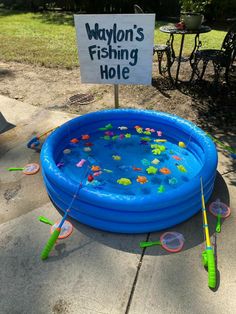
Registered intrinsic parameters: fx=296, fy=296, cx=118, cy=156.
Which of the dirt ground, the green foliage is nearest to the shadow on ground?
the dirt ground

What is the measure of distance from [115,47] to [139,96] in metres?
1.99

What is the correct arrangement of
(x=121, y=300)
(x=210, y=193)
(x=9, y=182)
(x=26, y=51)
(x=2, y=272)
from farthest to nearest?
1. (x=26, y=51)
2. (x=9, y=182)
3. (x=210, y=193)
4. (x=2, y=272)
5. (x=121, y=300)

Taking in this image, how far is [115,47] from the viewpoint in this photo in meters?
3.58

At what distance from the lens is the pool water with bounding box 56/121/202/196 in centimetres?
338

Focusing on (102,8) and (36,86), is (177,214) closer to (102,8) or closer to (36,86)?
(36,86)

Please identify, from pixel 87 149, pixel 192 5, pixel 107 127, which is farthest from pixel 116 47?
pixel 192 5

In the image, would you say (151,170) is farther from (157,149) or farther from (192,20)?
(192,20)

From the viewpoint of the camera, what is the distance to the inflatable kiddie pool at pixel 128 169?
2672 mm

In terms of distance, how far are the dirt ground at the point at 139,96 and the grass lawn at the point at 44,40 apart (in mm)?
1104

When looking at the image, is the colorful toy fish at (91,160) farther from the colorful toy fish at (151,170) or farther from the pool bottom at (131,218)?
the pool bottom at (131,218)

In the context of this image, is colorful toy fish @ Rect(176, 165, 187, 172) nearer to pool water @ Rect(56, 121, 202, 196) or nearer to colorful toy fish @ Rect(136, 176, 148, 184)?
pool water @ Rect(56, 121, 202, 196)

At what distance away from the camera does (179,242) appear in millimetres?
2662

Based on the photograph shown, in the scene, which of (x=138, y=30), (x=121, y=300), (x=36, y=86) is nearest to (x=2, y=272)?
(x=121, y=300)

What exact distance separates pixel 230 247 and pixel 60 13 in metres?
14.2
